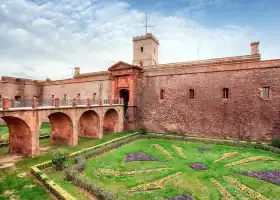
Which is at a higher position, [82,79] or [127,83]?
[82,79]

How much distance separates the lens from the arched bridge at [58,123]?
43.7 ft

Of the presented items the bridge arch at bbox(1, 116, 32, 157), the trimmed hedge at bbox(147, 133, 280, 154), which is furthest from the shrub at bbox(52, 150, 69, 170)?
the trimmed hedge at bbox(147, 133, 280, 154)

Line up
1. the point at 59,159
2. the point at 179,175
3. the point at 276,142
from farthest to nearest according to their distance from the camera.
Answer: the point at 276,142 < the point at 59,159 < the point at 179,175

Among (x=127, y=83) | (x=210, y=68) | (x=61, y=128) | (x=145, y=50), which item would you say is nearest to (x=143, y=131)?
(x=127, y=83)

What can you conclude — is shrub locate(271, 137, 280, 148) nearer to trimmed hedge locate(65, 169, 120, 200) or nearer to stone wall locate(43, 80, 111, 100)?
trimmed hedge locate(65, 169, 120, 200)

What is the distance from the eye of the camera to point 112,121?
23.9 m

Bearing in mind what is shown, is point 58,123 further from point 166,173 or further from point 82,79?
point 82,79

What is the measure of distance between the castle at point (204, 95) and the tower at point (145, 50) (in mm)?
8680

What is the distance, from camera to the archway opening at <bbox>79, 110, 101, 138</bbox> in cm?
2030

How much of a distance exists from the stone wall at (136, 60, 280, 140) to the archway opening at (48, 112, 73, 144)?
398 inches

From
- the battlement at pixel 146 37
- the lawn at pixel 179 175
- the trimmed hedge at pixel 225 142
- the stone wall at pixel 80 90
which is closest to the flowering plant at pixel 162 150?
the lawn at pixel 179 175

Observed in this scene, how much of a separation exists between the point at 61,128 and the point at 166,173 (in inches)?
450

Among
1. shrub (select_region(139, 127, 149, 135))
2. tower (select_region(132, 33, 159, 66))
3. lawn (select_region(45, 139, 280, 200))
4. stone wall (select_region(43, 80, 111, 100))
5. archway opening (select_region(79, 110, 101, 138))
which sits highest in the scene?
tower (select_region(132, 33, 159, 66))

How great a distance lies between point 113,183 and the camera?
10.0 metres
